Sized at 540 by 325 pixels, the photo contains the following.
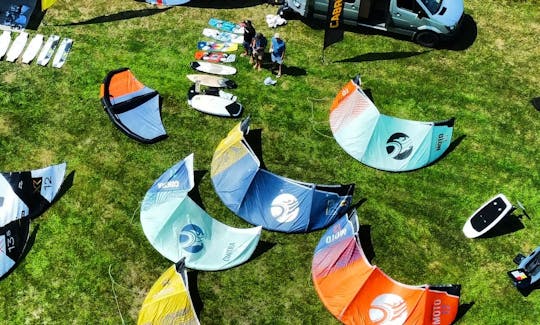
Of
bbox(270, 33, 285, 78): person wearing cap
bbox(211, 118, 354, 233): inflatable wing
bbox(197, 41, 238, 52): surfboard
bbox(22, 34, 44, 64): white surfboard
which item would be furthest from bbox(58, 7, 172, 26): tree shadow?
bbox(211, 118, 354, 233): inflatable wing

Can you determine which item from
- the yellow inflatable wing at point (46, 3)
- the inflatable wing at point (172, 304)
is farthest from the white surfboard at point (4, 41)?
the inflatable wing at point (172, 304)

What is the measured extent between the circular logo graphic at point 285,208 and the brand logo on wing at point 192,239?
2.14m

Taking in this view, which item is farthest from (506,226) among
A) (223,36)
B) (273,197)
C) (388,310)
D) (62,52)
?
(62,52)

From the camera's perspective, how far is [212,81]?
18.7 m

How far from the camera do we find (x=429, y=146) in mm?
16594

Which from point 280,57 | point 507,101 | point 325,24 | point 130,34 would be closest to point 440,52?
point 507,101

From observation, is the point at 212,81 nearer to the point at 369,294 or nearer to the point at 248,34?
Answer: the point at 248,34

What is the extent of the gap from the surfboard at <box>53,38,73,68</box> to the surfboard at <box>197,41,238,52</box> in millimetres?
4819

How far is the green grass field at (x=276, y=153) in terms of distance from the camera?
47.1ft

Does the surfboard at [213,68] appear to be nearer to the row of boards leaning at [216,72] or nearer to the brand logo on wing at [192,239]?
the row of boards leaning at [216,72]

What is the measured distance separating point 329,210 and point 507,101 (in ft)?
27.2

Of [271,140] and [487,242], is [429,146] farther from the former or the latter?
[271,140]

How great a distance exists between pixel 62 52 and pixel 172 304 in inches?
445

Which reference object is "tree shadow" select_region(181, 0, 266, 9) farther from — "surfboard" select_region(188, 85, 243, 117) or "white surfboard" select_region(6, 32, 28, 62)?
"white surfboard" select_region(6, 32, 28, 62)
